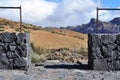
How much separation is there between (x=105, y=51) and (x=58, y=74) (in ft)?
7.11

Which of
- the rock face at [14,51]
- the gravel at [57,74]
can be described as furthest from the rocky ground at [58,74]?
the rock face at [14,51]

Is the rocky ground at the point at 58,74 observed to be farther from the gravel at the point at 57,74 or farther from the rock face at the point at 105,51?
the rock face at the point at 105,51

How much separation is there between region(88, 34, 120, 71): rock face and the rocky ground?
0.39 metres

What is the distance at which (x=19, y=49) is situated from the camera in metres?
15.7

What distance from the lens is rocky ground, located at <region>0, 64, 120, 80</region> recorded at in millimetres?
14188

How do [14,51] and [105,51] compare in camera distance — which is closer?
[14,51]

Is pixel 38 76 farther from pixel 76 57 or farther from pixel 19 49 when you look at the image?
pixel 76 57

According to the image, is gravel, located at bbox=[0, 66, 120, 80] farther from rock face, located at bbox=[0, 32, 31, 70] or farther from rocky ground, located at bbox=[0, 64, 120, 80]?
rock face, located at bbox=[0, 32, 31, 70]

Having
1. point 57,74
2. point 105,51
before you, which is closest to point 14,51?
point 57,74

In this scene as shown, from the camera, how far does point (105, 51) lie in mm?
16016

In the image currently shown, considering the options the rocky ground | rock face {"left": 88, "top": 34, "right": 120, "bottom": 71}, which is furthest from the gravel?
rock face {"left": 88, "top": 34, "right": 120, "bottom": 71}

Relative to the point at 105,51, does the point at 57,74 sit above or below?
below

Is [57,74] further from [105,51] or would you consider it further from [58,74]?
[105,51]

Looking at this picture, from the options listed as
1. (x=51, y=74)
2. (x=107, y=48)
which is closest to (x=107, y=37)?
(x=107, y=48)
